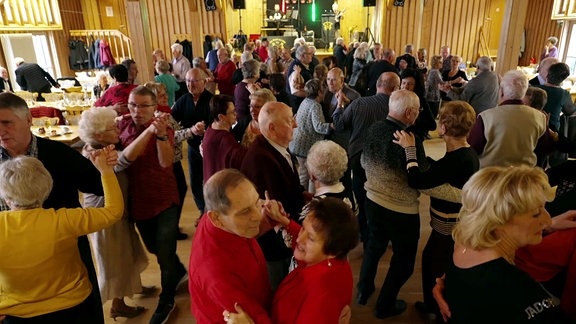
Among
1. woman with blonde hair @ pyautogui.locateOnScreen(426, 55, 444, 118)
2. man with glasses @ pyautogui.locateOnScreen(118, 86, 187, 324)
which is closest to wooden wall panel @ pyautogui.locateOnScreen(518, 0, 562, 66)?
woman with blonde hair @ pyautogui.locateOnScreen(426, 55, 444, 118)

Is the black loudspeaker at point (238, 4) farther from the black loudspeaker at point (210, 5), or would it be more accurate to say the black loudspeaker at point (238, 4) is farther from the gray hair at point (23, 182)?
the gray hair at point (23, 182)

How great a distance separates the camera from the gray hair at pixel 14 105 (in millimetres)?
1819

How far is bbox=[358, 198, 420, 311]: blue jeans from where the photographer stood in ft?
8.22

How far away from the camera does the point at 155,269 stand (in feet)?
11.0

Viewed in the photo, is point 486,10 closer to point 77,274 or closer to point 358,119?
point 358,119

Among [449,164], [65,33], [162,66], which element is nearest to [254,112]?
[449,164]

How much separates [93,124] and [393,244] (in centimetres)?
206

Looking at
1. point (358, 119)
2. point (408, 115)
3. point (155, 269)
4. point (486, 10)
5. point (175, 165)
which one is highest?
point (486, 10)

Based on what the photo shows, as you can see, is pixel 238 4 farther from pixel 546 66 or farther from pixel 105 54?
pixel 546 66

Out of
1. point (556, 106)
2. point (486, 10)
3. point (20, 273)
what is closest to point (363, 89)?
point (556, 106)

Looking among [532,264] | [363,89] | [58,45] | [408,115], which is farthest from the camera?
[58,45]

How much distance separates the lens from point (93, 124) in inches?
82.7

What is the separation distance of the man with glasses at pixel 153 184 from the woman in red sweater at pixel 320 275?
1.35 m

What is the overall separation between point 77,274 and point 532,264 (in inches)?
79.3
